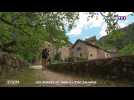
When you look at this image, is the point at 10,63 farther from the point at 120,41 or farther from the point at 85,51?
the point at 120,41

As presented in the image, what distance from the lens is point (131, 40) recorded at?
588 cm

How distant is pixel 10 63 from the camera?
6.12 meters

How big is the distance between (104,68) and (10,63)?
1406 millimetres

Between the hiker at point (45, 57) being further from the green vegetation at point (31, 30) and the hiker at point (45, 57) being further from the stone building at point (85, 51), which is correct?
the stone building at point (85, 51)

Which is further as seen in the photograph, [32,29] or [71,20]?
[32,29]

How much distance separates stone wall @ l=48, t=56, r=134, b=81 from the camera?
595cm

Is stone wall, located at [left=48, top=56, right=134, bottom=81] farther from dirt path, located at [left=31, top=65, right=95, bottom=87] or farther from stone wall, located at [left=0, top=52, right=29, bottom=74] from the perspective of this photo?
stone wall, located at [left=0, top=52, right=29, bottom=74]

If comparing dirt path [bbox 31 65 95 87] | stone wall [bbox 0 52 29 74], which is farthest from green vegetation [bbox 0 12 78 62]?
dirt path [bbox 31 65 95 87]

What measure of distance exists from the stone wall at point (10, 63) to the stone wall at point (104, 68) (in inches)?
16.9

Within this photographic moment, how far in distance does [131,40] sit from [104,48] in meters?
0.45

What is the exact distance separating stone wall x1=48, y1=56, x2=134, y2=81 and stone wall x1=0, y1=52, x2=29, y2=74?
0.43m
